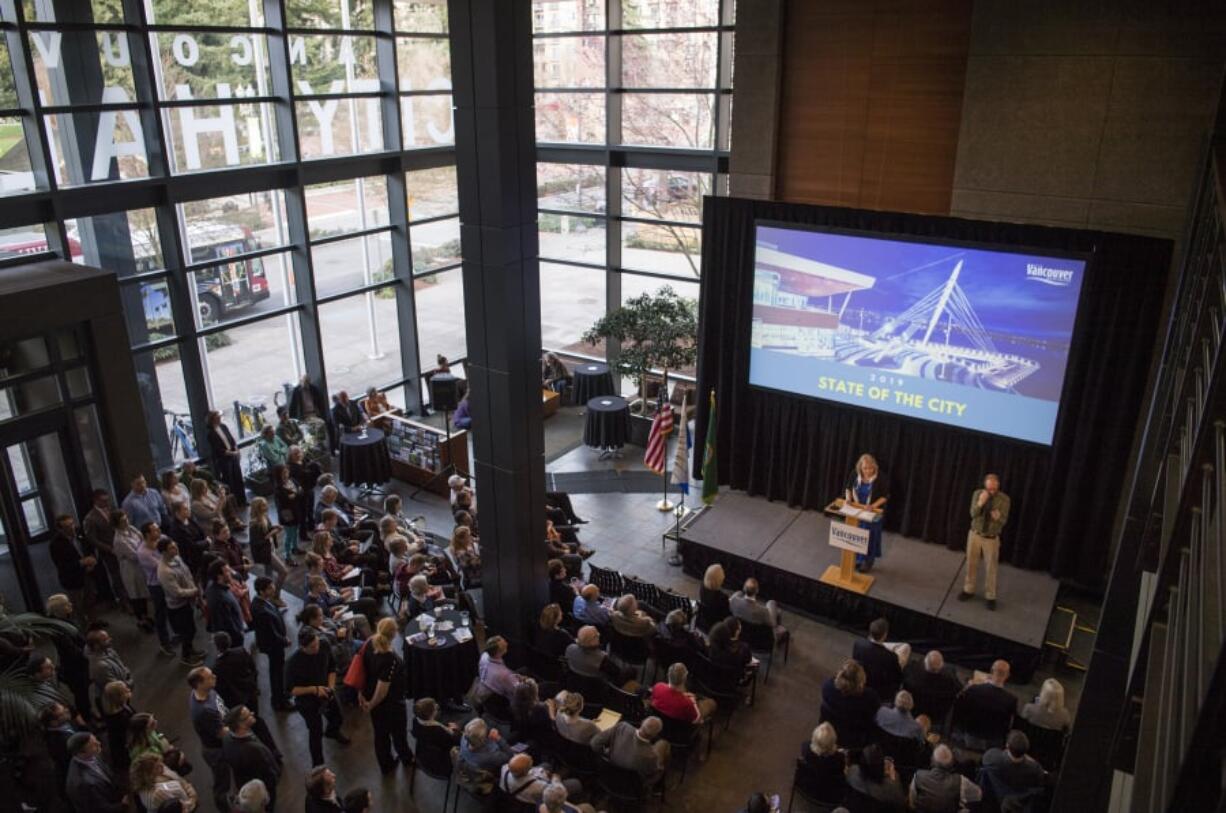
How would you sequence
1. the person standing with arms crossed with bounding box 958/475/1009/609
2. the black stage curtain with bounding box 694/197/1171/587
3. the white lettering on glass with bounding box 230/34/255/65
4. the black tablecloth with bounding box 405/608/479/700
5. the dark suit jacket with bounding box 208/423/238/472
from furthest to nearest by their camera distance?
the white lettering on glass with bounding box 230/34/255/65
the dark suit jacket with bounding box 208/423/238/472
the person standing with arms crossed with bounding box 958/475/1009/609
the black stage curtain with bounding box 694/197/1171/587
the black tablecloth with bounding box 405/608/479/700

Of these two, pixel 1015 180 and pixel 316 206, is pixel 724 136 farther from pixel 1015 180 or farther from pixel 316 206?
pixel 316 206

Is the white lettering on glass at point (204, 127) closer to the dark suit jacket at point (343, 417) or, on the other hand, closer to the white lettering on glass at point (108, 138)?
the white lettering on glass at point (108, 138)

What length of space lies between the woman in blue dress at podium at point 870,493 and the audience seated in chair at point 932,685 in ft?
6.69

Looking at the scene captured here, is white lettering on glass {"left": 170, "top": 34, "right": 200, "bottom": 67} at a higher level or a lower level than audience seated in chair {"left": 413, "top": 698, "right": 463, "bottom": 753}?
higher

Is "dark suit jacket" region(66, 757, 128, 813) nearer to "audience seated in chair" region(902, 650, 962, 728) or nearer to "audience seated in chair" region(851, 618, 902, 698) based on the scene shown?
"audience seated in chair" region(851, 618, 902, 698)

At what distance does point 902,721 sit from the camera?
6.66 metres

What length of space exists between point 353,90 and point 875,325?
28.5 feet

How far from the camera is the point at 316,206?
1325cm

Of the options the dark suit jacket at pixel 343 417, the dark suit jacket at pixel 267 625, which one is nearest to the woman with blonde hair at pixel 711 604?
the dark suit jacket at pixel 267 625

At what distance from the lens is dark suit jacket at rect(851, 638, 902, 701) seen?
7.45 metres

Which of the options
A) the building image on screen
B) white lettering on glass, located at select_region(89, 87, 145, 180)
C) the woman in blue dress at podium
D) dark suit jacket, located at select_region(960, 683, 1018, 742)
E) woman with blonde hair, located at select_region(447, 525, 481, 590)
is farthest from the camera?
white lettering on glass, located at select_region(89, 87, 145, 180)

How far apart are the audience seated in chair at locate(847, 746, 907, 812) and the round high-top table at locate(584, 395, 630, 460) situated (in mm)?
7788

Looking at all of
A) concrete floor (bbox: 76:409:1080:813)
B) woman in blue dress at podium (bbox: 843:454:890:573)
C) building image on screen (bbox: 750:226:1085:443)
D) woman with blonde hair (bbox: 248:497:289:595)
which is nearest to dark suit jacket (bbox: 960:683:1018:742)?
concrete floor (bbox: 76:409:1080:813)

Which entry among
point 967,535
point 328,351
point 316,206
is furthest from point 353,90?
point 967,535
